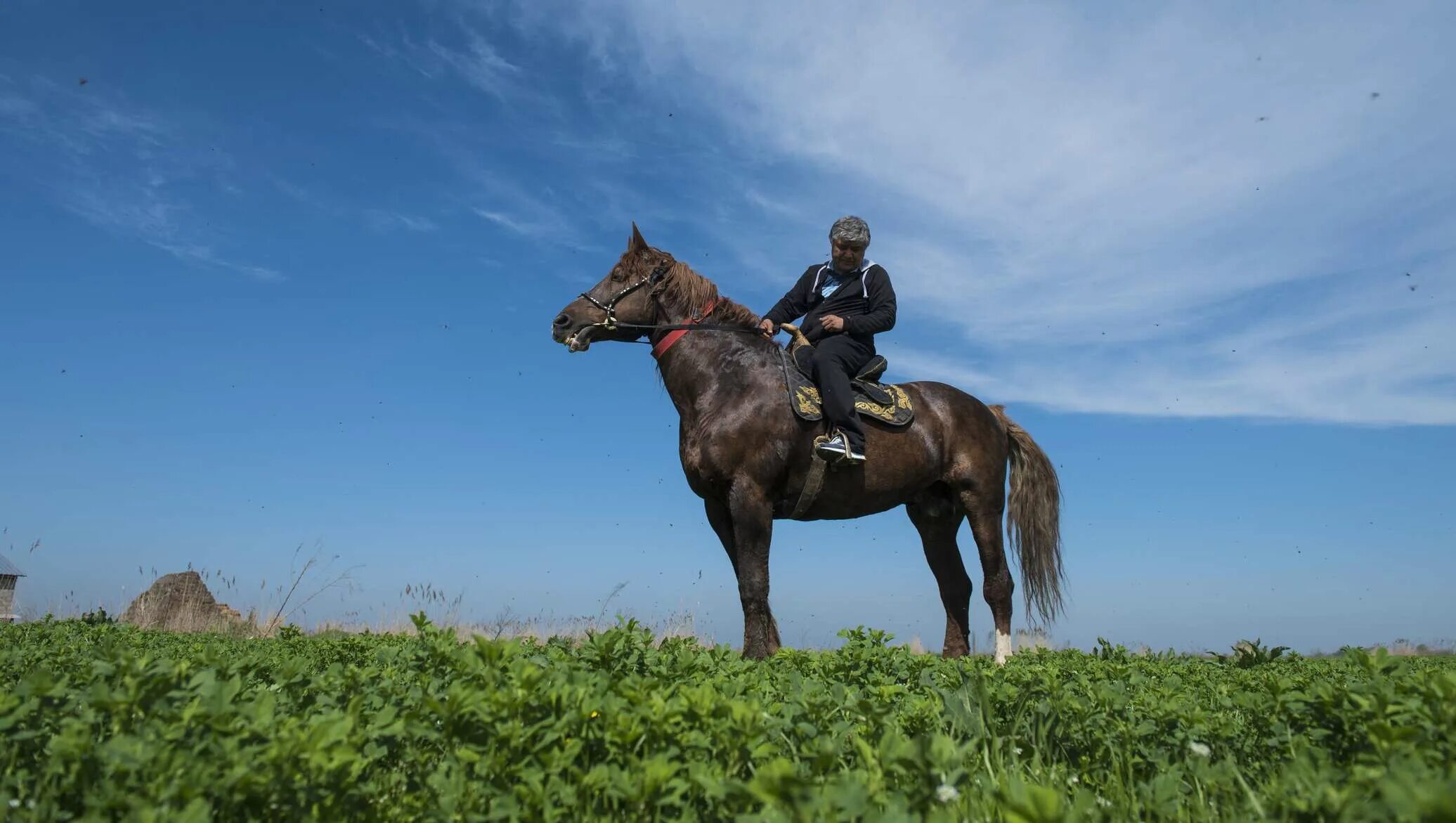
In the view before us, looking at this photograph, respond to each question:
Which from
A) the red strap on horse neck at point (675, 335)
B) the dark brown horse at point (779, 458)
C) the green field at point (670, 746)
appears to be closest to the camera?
the green field at point (670, 746)

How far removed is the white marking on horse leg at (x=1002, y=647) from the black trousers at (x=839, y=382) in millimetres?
2315

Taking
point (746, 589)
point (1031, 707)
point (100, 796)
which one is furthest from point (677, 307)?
point (100, 796)

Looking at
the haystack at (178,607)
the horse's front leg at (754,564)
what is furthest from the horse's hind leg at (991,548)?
the haystack at (178,607)

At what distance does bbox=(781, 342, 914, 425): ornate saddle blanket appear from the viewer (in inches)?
312

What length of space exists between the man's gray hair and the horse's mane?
1.15 m

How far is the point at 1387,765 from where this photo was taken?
2.65 meters

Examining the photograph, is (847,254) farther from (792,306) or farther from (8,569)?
(8,569)

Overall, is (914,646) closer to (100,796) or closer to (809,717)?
(809,717)

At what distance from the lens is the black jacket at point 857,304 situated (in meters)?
8.30

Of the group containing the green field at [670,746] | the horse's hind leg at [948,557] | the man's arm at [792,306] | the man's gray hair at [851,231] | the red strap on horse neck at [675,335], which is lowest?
the green field at [670,746]

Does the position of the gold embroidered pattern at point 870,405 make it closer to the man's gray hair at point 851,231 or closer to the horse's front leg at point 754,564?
the horse's front leg at point 754,564

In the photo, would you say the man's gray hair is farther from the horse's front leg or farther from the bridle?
the horse's front leg

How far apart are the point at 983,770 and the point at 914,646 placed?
872 cm

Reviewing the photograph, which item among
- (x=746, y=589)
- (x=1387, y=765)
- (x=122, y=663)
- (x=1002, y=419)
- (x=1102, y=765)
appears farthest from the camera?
(x=1002, y=419)
